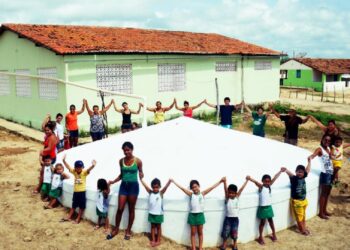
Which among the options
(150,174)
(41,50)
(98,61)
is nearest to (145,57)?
(98,61)

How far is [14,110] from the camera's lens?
1692cm

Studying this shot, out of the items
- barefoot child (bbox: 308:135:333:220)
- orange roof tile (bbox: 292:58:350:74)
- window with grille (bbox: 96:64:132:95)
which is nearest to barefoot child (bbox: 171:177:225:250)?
barefoot child (bbox: 308:135:333:220)

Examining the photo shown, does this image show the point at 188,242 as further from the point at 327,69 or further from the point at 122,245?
the point at 327,69

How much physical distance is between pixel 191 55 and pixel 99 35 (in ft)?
13.5

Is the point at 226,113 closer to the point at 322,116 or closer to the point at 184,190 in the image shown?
the point at 184,190

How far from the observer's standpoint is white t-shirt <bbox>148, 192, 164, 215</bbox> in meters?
6.36

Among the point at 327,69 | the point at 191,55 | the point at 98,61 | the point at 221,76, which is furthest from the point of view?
the point at 327,69

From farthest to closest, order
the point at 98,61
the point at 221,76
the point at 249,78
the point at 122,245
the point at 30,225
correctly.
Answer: the point at 249,78 < the point at 221,76 < the point at 98,61 < the point at 30,225 < the point at 122,245

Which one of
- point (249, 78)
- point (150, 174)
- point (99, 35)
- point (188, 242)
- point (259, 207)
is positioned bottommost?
point (188, 242)

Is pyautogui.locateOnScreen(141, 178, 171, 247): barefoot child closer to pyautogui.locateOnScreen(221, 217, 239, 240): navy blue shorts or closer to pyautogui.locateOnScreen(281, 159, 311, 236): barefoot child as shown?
pyautogui.locateOnScreen(221, 217, 239, 240): navy blue shorts

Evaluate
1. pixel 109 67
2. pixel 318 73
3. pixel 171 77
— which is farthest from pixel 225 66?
pixel 318 73

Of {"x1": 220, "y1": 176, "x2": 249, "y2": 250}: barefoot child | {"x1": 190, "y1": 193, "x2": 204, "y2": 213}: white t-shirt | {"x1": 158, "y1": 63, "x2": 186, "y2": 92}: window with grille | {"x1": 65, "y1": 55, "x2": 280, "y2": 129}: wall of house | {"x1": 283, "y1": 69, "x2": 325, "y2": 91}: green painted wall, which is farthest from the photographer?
{"x1": 283, "y1": 69, "x2": 325, "y2": 91}: green painted wall

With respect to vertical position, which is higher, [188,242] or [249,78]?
[249,78]

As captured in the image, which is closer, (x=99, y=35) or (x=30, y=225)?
(x=30, y=225)
